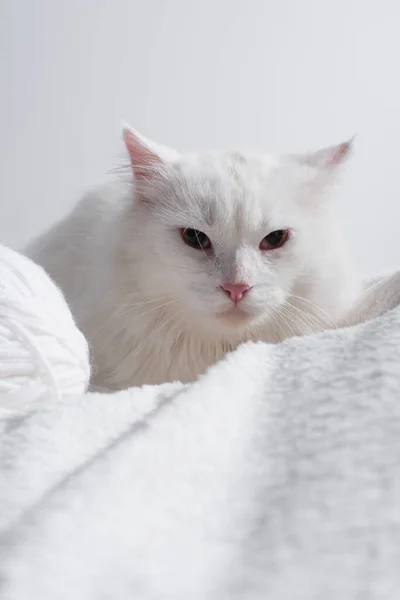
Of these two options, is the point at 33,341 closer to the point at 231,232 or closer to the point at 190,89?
the point at 231,232

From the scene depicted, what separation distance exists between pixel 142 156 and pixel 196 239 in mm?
200

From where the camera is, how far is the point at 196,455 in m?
0.42

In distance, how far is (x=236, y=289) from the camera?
98 cm

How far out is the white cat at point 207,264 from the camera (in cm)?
103

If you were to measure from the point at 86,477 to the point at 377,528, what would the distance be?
0.54ft

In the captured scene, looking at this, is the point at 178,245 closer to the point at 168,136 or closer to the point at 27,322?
the point at 27,322

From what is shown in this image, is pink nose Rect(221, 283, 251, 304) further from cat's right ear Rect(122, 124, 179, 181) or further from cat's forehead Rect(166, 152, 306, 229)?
cat's right ear Rect(122, 124, 179, 181)

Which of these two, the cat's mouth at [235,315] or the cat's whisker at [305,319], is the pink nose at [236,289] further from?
the cat's whisker at [305,319]

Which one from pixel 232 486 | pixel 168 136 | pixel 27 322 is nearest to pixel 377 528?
pixel 232 486

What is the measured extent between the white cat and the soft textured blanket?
1.61 ft

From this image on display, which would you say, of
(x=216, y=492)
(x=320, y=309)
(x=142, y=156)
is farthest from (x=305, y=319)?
(x=216, y=492)

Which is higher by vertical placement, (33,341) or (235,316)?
(33,341)

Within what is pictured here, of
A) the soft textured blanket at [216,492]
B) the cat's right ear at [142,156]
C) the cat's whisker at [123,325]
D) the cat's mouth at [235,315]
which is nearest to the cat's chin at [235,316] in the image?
the cat's mouth at [235,315]

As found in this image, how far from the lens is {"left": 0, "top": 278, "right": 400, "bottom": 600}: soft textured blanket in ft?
1.01
